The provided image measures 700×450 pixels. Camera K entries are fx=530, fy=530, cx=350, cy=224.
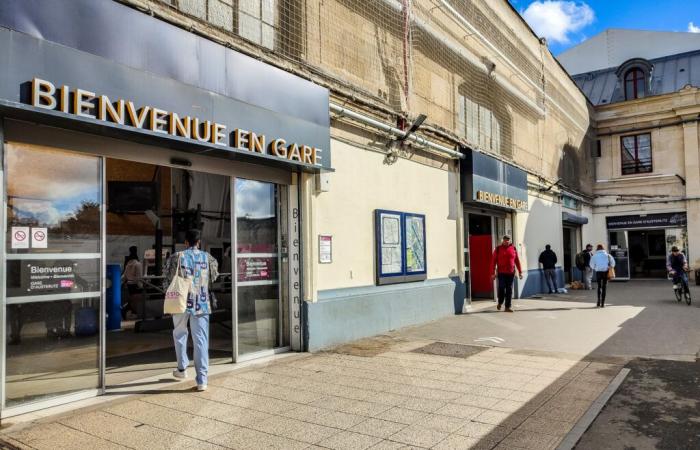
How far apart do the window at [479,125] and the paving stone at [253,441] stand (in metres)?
9.88

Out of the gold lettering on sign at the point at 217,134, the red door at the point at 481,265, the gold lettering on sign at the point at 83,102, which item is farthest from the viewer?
the red door at the point at 481,265

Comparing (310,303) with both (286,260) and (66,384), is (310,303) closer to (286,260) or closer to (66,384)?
(286,260)

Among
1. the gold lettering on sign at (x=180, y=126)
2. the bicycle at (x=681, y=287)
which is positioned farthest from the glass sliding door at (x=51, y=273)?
the bicycle at (x=681, y=287)

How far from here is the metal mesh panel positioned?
7734mm

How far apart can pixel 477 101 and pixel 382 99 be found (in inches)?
190

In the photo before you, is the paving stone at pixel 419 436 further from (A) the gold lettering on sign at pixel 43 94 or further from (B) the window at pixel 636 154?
(B) the window at pixel 636 154

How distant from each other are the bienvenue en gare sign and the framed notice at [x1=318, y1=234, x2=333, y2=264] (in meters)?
1.23

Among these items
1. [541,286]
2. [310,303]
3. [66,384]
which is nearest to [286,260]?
[310,303]

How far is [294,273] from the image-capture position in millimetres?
7734

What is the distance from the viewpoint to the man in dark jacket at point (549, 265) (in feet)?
55.9

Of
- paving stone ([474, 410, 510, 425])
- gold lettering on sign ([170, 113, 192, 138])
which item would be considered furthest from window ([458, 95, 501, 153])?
paving stone ([474, 410, 510, 425])

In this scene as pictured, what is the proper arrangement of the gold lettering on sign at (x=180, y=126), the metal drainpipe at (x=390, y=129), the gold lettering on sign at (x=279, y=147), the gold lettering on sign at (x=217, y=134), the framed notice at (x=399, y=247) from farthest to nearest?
the framed notice at (x=399, y=247) < the metal drainpipe at (x=390, y=129) < the gold lettering on sign at (x=279, y=147) < the gold lettering on sign at (x=217, y=134) < the gold lettering on sign at (x=180, y=126)

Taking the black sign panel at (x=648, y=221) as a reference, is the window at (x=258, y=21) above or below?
above

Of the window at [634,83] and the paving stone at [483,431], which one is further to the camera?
the window at [634,83]
